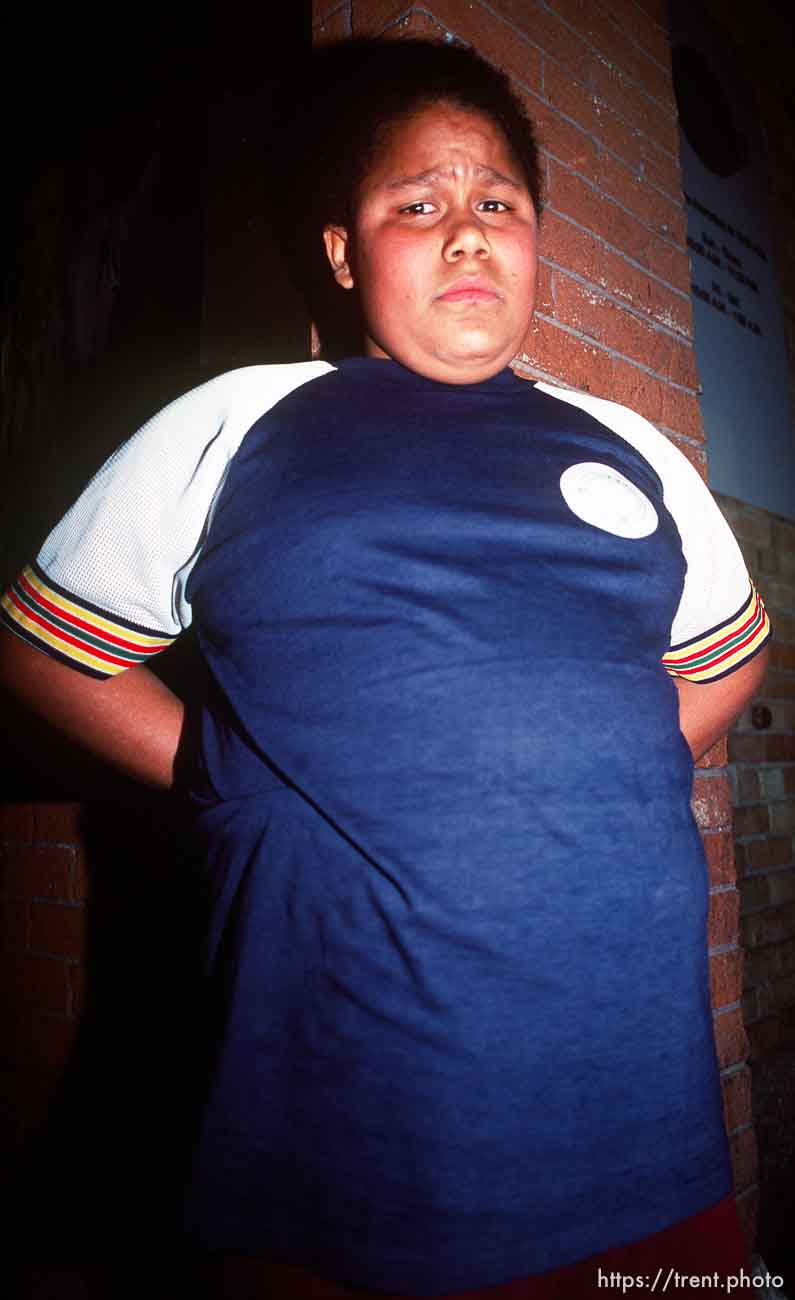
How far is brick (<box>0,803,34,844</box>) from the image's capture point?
5.29 ft

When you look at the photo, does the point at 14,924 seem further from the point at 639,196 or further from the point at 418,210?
the point at 639,196

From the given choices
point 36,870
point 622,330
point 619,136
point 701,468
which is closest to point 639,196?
point 619,136

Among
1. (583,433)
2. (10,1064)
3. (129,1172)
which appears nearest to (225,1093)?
(583,433)

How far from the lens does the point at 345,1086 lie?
56 cm

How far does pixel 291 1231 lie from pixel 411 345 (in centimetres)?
81

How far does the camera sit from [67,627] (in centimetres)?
73

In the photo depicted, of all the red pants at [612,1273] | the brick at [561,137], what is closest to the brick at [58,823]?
the red pants at [612,1273]

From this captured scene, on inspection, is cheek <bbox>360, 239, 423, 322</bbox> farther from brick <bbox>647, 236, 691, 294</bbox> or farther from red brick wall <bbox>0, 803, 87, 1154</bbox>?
red brick wall <bbox>0, 803, 87, 1154</bbox>

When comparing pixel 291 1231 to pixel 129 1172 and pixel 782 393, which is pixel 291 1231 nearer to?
pixel 129 1172

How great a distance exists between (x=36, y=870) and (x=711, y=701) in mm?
1347

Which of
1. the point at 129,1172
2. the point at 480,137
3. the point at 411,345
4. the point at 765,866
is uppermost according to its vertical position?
the point at 480,137

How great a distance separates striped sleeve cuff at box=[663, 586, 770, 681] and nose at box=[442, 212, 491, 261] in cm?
53

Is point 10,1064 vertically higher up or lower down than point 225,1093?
lower down

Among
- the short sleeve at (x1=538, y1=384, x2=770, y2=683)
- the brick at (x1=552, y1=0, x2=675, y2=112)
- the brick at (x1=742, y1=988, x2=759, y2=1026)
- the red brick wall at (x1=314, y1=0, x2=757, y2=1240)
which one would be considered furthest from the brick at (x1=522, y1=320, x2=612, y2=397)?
the brick at (x1=742, y1=988, x2=759, y2=1026)
